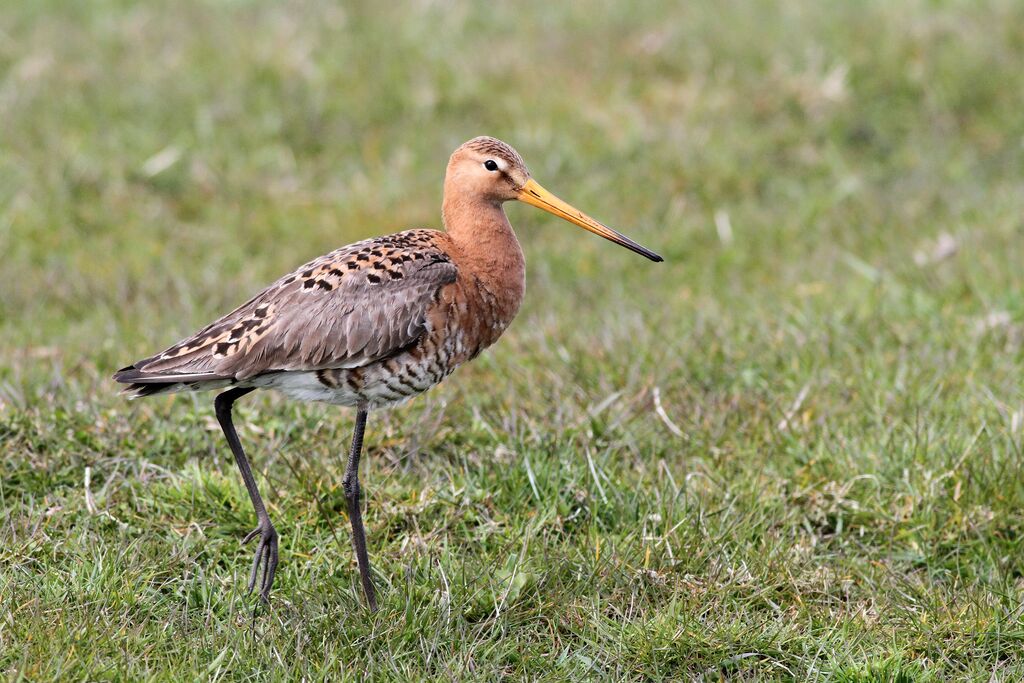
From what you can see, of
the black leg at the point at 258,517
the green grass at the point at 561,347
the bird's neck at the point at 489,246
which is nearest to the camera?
the green grass at the point at 561,347

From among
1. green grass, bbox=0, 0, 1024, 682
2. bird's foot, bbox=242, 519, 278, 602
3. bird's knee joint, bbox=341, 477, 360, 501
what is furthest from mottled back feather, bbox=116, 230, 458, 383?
green grass, bbox=0, 0, 1024, 682

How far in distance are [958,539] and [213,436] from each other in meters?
3.04

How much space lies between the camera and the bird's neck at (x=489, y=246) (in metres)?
4.96

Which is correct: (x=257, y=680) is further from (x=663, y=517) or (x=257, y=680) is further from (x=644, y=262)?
(x=644, y=262)

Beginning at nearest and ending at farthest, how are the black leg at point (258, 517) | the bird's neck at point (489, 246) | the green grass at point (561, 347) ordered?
the green grass at point (561, 347) → the black leg at point (258, 517) → the bird's neck at point (489, 246)

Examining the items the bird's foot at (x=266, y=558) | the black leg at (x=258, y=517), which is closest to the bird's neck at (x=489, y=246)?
the black leg at (x=258, y=517)

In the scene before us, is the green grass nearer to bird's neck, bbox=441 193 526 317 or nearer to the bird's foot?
the bird's foot

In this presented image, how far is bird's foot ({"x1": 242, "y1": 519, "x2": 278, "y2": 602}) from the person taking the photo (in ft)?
15.0

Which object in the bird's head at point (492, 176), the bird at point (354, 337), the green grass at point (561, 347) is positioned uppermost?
the bird's head at point (492, 176)

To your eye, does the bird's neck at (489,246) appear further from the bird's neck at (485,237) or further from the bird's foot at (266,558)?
the bird's foot at (266,558)

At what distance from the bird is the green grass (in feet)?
1.47

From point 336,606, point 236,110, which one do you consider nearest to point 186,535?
point 336,606

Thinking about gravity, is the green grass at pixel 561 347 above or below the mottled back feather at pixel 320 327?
below

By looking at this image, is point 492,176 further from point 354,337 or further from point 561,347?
point 561,347
